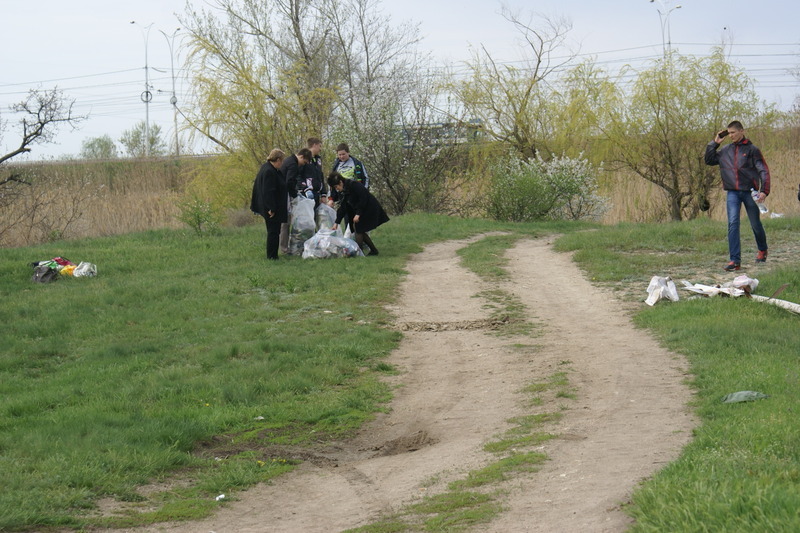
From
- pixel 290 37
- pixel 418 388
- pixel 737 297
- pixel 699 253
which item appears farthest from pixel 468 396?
pixel 290 37

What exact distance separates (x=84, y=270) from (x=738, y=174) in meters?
10.1

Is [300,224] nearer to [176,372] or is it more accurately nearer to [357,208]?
[357,208]

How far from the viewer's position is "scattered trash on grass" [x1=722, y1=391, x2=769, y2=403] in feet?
20.2

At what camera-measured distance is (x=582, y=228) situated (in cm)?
2073

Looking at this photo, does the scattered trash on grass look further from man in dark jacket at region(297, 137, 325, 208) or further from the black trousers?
man in dark jacket at region(297, 137, 325, 208)

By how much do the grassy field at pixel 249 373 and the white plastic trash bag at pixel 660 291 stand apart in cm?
20

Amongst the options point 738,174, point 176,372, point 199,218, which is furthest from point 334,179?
point 176,372

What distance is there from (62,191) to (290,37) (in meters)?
9.35

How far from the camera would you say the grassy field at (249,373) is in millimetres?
4898

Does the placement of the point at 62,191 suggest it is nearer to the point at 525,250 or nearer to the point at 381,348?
the point at 525,250

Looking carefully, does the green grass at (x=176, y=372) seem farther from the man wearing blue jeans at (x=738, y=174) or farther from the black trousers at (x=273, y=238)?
the man wearing blue jeans at (x=738, y=174)

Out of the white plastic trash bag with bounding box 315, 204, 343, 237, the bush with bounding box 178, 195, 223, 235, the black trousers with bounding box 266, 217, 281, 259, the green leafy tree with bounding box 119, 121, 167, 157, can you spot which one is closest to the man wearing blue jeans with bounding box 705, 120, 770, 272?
the white plastic trash bag with bounding box 315, 204, 343, 237

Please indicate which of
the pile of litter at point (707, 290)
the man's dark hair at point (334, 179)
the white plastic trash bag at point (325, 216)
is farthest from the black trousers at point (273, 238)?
the pile of litter at point (707, 290)

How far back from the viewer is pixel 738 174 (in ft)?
40.2
